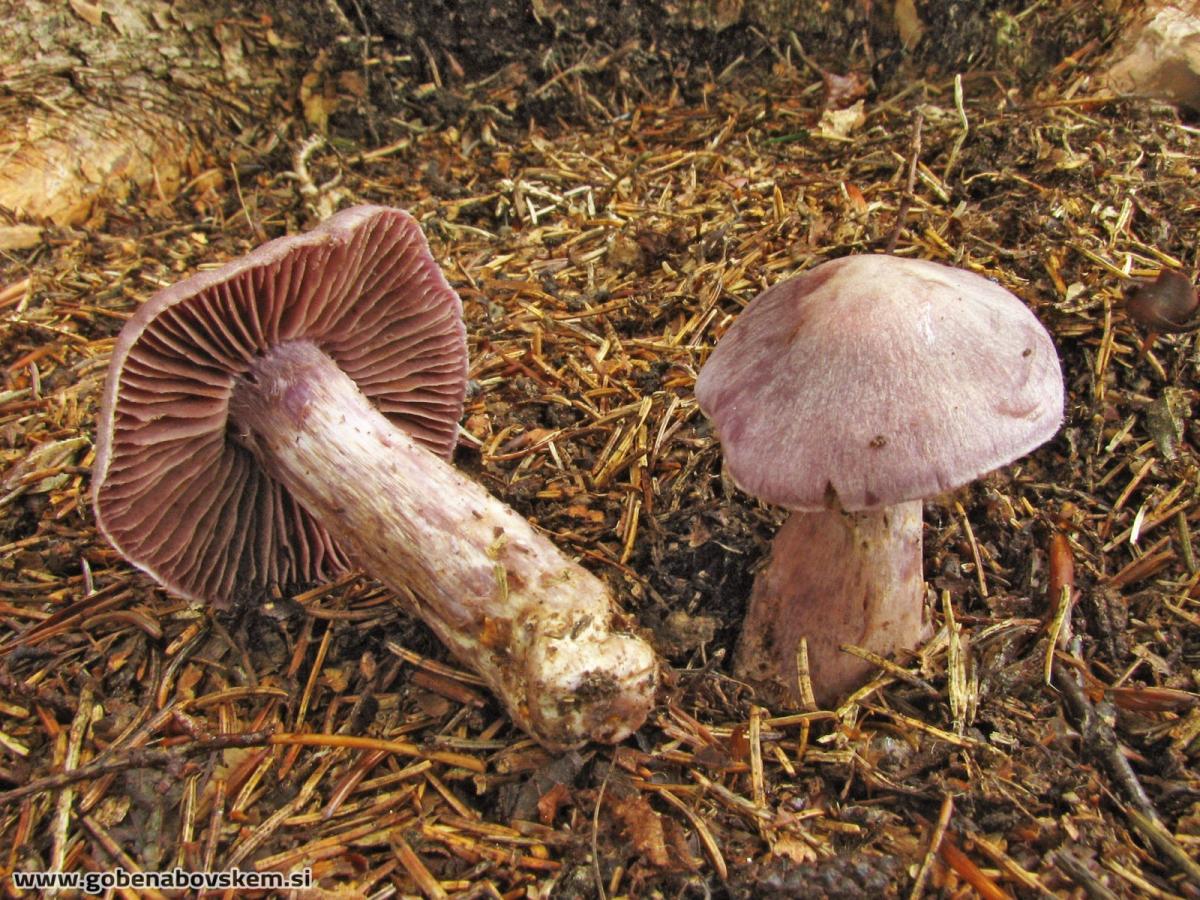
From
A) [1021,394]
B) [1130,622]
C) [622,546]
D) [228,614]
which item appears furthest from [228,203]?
[1130,622]

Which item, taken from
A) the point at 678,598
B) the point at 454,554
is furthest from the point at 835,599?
the point at 454,554

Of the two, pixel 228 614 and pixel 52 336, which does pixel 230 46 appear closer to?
pixel 52 336

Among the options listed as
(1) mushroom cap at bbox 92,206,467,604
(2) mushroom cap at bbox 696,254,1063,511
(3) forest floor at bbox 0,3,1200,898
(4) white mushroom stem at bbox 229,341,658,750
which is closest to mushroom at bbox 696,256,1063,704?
(2) mushroom cap at bbox 696,254,1063,511

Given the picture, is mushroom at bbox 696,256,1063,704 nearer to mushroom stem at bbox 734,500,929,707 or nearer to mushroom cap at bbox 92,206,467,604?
mushroom stem at bbox 734,500,929,707

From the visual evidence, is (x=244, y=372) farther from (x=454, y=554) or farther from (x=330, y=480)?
(x=454, y=554)

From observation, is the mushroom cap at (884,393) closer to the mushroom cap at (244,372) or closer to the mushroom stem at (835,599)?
the mushroom stem at (835,599)

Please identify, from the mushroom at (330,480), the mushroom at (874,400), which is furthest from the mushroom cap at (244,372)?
the mushroom at (874,400)
